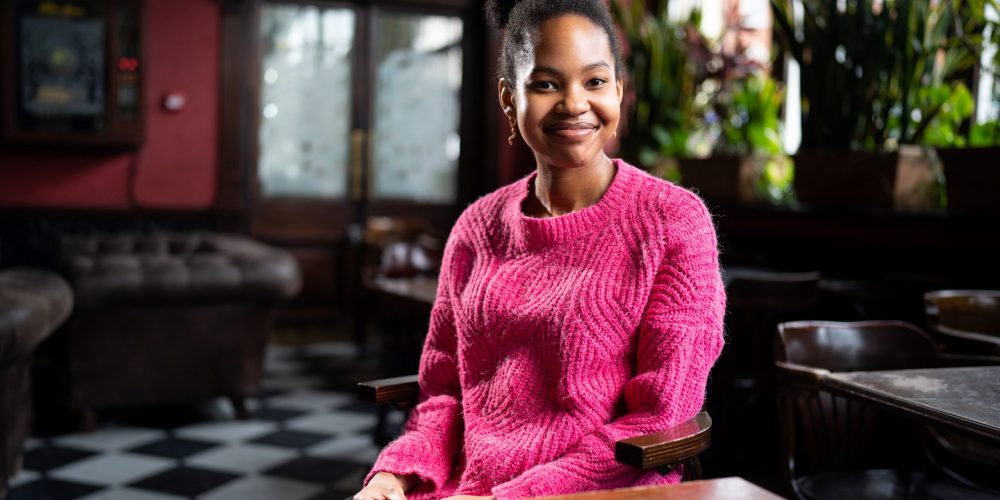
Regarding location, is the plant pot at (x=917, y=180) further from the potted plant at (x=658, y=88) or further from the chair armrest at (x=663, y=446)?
the chair armrest at (x=663, y=446)

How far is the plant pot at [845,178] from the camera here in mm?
3824

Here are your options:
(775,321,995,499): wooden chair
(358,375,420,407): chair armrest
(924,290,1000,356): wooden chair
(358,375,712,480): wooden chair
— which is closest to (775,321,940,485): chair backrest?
(775,321,995,499): wooden chair

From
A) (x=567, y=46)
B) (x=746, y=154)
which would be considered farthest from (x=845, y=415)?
(x=746, y=154)

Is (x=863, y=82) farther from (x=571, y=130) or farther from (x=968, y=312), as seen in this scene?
(x=571, y=130)

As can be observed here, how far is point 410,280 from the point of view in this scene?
4.02 m

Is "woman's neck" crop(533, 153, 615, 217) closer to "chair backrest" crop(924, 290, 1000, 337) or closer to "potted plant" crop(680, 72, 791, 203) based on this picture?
"chair backrest" crop(924, 290, 1000, 337)

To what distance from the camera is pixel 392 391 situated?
68.4 inches

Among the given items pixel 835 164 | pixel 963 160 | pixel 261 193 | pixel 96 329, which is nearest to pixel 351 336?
pixel 261 193

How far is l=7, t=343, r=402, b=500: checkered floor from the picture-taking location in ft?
11.3

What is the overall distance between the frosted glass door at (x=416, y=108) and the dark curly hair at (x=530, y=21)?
5.57m

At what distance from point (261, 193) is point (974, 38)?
4766 millimetres

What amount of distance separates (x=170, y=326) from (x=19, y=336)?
1.05m

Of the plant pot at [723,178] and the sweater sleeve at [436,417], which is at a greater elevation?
the plant pot at [723,178]

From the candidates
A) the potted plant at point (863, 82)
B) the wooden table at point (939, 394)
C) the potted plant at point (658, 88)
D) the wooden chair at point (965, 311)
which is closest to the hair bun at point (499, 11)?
the wooden table at point (939, 394)
